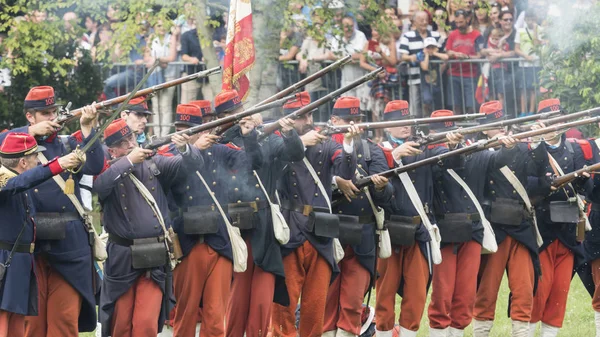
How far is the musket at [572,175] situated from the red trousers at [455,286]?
3.22ft

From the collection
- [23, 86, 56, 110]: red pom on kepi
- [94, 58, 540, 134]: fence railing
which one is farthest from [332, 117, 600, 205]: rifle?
[94, 58, 540, 134]: fence railing

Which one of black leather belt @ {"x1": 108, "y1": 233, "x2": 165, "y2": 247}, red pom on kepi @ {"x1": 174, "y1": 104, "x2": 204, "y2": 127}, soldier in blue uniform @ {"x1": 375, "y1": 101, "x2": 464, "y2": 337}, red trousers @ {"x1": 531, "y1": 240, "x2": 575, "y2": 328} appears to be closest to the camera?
black leather belt @ {"x1": 108, "y1": 233, "x2": 165, "y2": 247}

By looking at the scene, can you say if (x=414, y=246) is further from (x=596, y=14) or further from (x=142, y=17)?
(x=142, y=17)

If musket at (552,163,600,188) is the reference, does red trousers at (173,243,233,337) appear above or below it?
below

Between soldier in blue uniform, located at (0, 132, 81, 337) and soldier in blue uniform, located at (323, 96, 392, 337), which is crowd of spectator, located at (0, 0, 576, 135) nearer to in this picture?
soldier in blue uniform, located at (323, 96, 392, 337)

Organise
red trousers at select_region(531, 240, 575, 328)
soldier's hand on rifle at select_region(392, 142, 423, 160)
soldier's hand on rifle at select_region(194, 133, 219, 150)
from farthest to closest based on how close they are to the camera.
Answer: red trousers at select_region(531, 240, 575, 328), soldier's hand on rifle at select_region(392, 142, 423, 160), soldier's hand on rifle at select_region(194, 133, 219, 150)

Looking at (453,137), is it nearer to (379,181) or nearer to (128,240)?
(379,181)

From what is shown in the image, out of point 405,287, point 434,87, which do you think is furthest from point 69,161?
point 434,87

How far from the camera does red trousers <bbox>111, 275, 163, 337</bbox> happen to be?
10.2 m

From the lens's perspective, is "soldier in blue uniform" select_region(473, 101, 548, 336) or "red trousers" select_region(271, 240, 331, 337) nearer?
"red trousers" select_region(271, 240, 331, 337)

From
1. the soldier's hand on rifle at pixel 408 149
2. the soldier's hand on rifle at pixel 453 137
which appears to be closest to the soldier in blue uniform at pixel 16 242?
the soldier's hand on rifle at pixel 408 149

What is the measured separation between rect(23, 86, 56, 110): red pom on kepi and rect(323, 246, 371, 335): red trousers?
3.01 meters

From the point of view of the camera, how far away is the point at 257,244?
10.9 meters

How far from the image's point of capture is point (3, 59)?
15969mm
